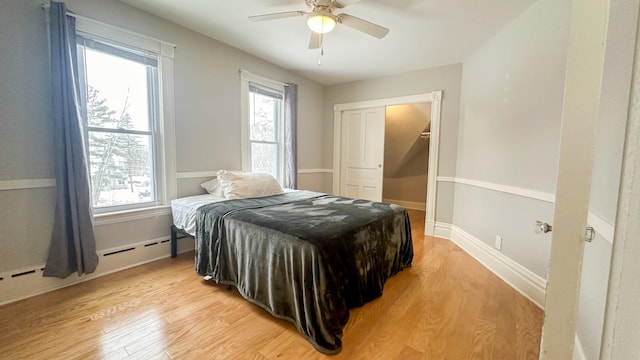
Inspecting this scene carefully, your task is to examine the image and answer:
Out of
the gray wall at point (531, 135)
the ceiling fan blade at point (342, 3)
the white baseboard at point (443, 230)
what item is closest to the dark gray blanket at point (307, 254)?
the gray wall at point (531, 135)

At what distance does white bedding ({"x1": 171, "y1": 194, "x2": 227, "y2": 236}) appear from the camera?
7.71 feet

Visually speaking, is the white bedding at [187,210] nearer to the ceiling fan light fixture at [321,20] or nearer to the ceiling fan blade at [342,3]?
the ceiling fan light fixture at [321,20]

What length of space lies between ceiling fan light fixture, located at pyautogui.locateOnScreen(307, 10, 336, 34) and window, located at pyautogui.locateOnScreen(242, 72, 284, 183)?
60.3 inches

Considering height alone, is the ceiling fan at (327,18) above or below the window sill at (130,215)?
above

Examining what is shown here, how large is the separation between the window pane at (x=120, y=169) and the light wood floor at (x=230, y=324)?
743 mm

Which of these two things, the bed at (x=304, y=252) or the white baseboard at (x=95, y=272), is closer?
the bed at (x=304, y=252)

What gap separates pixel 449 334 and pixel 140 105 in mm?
3295

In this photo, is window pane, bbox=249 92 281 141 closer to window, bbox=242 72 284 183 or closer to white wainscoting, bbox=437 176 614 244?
window, bbox=242 72 284 183

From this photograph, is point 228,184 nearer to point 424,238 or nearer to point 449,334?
point 449,334

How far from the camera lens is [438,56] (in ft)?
10.4

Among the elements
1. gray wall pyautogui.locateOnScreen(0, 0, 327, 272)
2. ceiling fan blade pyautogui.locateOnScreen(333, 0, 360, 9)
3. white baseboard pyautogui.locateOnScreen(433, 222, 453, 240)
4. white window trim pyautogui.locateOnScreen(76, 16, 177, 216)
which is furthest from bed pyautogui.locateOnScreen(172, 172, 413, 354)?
ceiling fan blade pyautogui.locateOnScreen(333, 0, 360, 9)

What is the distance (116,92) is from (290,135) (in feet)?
7.00

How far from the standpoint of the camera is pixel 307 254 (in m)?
1.48

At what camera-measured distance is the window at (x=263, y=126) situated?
3340 mm
